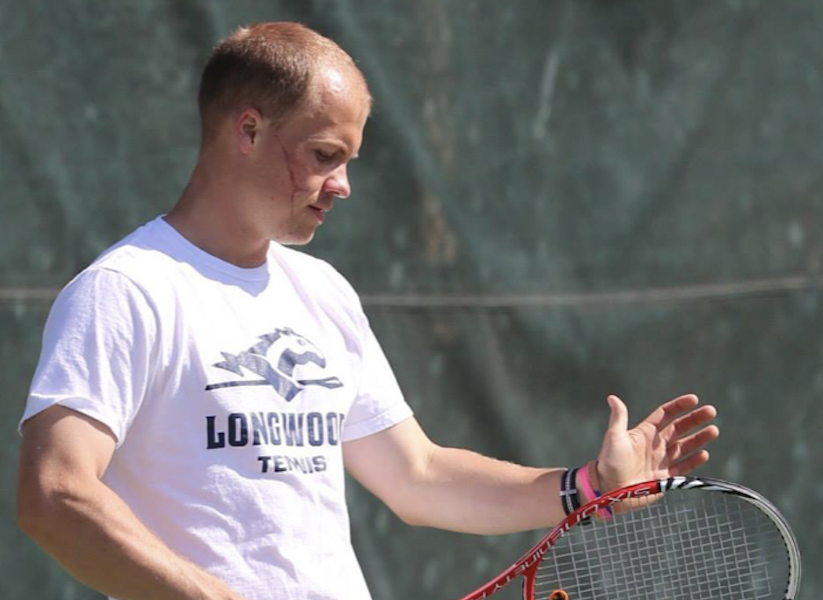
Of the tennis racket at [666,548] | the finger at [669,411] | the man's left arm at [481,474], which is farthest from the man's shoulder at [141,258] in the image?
the finger at [669,411]

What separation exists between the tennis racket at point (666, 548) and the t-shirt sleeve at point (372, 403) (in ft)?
1.15

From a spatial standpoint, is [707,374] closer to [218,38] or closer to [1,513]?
[218,38]

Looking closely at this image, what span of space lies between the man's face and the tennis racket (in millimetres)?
733

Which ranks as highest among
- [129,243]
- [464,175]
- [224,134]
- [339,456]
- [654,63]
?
[654,63]

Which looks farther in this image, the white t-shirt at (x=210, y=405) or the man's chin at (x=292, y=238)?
the man's chin at (x=292, y=238)

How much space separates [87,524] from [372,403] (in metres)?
0.76

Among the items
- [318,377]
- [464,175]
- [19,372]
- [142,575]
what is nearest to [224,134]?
[318,377]

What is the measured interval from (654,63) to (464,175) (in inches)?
27.0

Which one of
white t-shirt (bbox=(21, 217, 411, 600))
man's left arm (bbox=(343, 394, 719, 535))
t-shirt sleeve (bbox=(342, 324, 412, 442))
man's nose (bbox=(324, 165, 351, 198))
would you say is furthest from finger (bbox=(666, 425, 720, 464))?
man's nose (bbox=(324, 165, 351, 198))

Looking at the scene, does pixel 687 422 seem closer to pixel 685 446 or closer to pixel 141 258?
pixel 685 446

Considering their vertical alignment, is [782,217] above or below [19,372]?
above

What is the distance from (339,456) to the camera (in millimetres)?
2625

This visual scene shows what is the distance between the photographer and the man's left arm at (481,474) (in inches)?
113

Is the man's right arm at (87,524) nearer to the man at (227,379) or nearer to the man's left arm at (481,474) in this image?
the man at (227,379)
